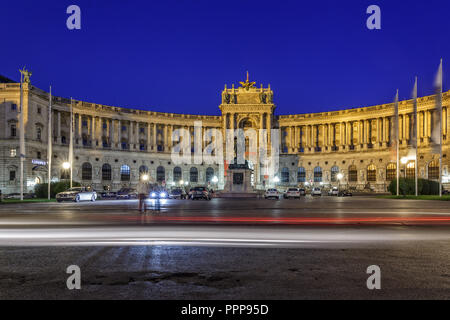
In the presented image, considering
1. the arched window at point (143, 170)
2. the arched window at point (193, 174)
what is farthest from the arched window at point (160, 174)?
the arched window at point (193, 174)

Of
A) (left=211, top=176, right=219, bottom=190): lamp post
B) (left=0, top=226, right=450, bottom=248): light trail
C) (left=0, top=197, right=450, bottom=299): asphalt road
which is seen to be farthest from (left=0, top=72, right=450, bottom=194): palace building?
(left=0, top=197, right=450, bottom=299): asphalt road

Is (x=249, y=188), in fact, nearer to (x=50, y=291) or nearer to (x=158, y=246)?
(x=158, y=246)

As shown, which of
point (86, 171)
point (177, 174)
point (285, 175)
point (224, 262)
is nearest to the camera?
point (224, 262)

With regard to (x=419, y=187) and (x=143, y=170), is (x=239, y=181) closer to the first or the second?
(x=419, y=187)

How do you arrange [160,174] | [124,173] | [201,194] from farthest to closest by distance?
[160,174]
[124,173]
[201,194]

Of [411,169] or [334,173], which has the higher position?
[411,169]

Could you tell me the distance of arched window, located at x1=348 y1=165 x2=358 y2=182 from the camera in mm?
102688

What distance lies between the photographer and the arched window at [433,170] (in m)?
85.6

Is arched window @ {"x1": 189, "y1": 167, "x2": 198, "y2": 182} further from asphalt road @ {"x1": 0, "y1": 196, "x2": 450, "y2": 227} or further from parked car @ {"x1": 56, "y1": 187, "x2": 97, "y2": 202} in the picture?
asphalt road @ {"x1": 0, "y1": 196, "x2": 450, "y2": 227}

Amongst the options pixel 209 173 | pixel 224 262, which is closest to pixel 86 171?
pixel 209 173

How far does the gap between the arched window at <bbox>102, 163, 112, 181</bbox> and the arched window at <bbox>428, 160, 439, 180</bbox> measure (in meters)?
75.3

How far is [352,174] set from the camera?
103312 millimetres

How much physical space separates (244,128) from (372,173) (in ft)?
117

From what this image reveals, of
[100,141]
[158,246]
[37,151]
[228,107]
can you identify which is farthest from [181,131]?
[158,246]
